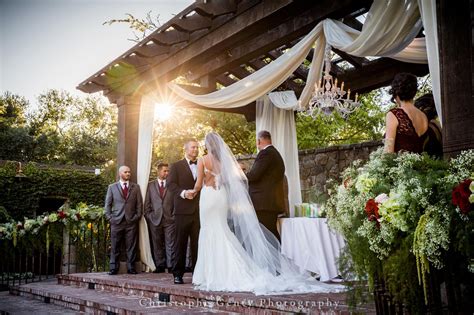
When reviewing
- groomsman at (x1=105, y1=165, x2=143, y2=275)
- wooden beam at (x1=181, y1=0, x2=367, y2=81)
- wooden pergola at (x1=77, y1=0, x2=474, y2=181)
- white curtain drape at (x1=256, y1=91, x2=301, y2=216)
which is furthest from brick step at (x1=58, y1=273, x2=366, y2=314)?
wooden beam at (x1=181, y1=0, x2=367, y2=81)

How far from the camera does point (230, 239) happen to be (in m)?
6.02

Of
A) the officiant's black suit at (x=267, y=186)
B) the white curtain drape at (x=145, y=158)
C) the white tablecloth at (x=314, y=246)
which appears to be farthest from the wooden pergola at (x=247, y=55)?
the white tablecloth at (x=314, y=246)

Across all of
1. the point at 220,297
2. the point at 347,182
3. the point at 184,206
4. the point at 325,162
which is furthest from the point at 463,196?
the point at 325,162

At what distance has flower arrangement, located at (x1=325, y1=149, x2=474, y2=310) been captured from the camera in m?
2.64

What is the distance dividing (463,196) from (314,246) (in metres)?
3.55

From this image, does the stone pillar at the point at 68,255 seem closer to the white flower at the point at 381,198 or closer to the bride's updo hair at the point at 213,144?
the bride's updo hair at the point at 213,144

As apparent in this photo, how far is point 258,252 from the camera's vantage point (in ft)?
19.1

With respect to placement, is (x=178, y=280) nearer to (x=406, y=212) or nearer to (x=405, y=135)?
(x=405, y=135)

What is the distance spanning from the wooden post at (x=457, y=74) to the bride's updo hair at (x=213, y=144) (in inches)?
122

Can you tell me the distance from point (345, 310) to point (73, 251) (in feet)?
22.3

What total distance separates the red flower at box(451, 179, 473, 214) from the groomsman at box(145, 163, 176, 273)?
241 inches

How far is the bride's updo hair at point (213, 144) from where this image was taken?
6109 mm

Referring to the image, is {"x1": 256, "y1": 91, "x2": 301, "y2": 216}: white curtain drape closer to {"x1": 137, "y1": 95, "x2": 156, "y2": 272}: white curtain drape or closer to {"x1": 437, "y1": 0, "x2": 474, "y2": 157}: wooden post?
{"x1": 137, "y1": 95, "x2": 156, "y2": 272}: white curtain drape

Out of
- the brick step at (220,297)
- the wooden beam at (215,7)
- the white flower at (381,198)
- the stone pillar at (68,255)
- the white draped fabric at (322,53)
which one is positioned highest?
the wooden beam at (215,7)
